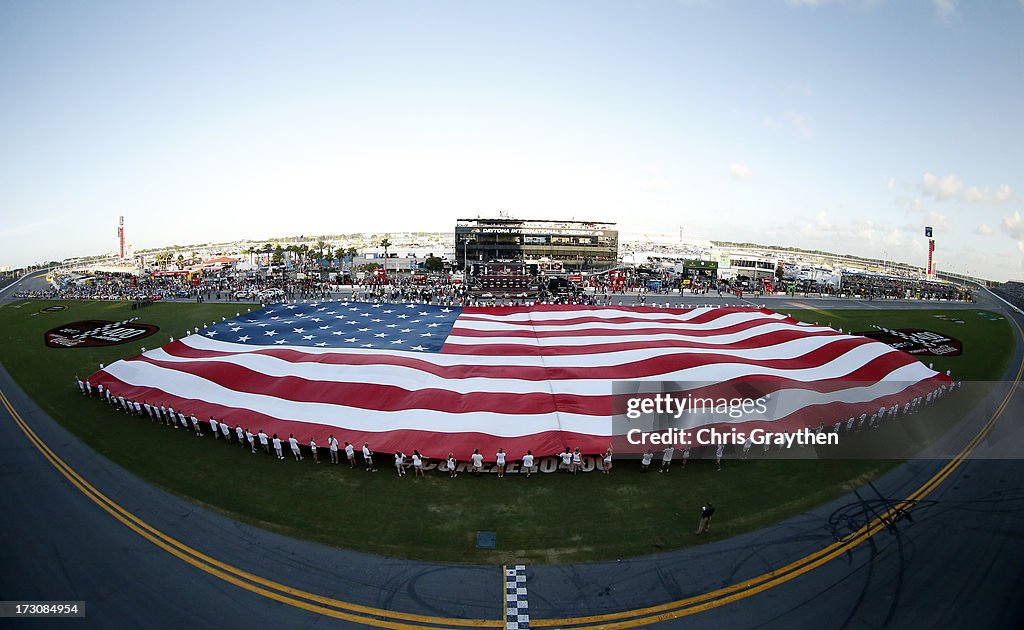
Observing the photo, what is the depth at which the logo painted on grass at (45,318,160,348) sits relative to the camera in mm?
30391

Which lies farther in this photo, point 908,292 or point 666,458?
point 908,292

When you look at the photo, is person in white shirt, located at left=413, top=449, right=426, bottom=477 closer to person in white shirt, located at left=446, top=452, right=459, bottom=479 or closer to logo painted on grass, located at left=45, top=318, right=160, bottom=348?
person in white shirt, located at left=446, top=452, right=459, bottom=479

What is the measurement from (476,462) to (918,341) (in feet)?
114

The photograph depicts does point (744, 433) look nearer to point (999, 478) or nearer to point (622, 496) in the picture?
point (622, 496)

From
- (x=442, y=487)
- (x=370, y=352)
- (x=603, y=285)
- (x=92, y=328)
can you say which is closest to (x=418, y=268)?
(x=603, y=285)

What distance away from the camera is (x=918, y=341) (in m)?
32.6

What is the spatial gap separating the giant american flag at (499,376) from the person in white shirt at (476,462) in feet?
1.13

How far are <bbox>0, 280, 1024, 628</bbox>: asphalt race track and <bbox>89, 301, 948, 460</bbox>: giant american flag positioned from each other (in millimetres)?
3856

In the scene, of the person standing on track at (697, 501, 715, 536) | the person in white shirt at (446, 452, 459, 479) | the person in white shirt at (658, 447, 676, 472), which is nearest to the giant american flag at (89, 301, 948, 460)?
the person in white shirt at (446, 452, 459, 479)

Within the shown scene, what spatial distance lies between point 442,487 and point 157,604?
6.44 meters

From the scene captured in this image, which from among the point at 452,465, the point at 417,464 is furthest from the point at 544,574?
the point at 417,464

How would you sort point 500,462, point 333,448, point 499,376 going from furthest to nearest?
1. point 499,376
2. point 333,448
3. point 500,462

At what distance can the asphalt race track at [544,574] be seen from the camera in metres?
8.73

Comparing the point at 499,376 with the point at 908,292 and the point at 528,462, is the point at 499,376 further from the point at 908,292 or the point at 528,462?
the point at 908,292
